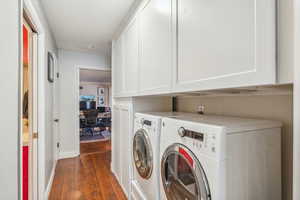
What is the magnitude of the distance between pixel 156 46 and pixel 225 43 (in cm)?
72

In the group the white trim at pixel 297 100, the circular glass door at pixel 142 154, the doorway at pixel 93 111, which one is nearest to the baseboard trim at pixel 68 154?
the doorway at pixel 93 111

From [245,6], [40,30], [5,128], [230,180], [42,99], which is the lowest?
[230,180]

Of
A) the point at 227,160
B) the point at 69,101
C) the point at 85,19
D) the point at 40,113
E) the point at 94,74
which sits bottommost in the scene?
the point at 227,160

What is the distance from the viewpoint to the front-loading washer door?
2.43 feet

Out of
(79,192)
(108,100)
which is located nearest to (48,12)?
(79,192)

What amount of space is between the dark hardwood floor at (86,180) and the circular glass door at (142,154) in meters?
0.88

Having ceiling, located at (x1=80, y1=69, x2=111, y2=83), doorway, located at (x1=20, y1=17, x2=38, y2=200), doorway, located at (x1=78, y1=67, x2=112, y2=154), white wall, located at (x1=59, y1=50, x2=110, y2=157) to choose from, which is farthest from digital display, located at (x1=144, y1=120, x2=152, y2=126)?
ceiling, located at (x1=80, y1=69, x2=111, y2=83)

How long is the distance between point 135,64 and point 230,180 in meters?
1.46

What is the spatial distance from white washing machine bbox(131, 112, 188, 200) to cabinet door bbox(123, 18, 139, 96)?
0.49m

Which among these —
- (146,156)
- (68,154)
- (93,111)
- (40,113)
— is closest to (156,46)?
(146,156)

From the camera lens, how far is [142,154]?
4.78ft

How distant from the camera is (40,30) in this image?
68.2 inches

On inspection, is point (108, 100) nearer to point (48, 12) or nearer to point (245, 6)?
point (48, 12)

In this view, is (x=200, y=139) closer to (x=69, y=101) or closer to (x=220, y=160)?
(x=220, y=160)
